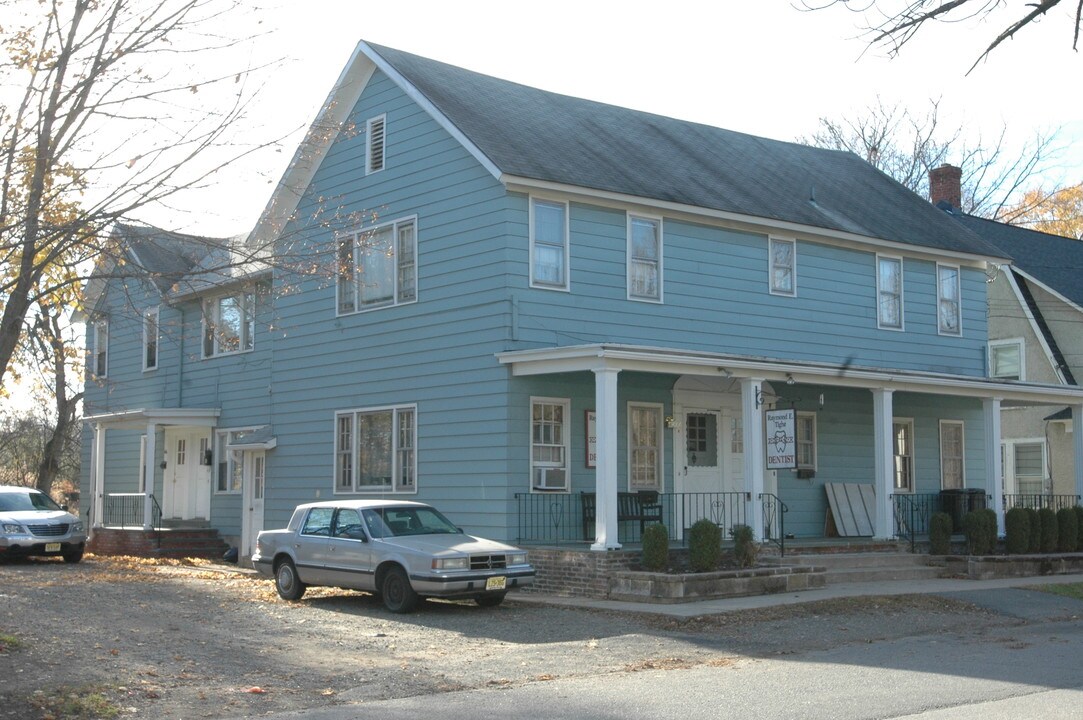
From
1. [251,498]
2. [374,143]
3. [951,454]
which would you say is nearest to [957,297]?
[951,454]

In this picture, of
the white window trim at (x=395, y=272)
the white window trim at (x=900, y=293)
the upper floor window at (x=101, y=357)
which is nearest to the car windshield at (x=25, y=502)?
the upper floor window at (x=101, y=357)

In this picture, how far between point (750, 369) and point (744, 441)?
124 centimetres

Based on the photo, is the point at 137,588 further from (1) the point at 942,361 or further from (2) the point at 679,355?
(1) the point at 942,361

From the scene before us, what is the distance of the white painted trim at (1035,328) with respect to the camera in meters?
30.7

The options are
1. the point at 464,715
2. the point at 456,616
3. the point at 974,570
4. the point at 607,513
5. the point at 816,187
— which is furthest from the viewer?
the point at 816,187

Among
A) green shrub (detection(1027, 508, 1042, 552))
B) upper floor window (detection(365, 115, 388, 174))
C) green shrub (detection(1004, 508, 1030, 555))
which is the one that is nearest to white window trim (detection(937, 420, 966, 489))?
green shrub (detection(1027, 508, 1042, 552))

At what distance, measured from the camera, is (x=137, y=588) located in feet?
61.8

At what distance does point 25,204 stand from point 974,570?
1563 cm

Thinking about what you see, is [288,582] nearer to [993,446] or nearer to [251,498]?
[251,498]

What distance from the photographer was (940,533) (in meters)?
21.3

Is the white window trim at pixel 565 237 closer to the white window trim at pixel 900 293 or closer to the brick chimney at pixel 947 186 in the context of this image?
the white window trim at pixel 900 293

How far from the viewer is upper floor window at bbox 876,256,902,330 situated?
82.2 ft

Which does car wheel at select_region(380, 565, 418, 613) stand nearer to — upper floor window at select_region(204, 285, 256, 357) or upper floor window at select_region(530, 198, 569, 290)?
upper floor window at select_region(530, 198, 569, 290)

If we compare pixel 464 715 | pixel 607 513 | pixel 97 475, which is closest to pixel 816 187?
pixel 607 513
